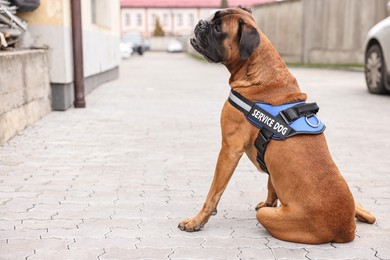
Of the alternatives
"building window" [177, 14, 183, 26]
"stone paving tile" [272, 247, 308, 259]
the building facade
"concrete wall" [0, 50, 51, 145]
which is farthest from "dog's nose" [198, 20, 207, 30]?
"building window" [177, 14, 183, 26]

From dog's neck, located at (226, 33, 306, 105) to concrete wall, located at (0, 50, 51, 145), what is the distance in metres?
3.87

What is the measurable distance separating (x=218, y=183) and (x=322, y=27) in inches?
840

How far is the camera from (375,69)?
1182cm

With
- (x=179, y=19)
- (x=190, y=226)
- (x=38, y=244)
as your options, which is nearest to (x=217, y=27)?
(x=190, y=226)

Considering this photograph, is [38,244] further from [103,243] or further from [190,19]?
[190,19]

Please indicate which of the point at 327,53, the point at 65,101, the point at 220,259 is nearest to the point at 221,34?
the point at 220,259

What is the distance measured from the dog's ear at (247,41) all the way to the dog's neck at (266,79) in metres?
0.09

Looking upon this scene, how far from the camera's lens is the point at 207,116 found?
9.23 m

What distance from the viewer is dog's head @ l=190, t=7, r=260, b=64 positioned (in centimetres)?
360

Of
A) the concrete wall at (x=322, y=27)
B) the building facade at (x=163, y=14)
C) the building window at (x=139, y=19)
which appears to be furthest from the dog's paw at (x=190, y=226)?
the building window at (x=139, y=19)

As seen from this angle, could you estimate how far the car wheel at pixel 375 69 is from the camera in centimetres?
1162

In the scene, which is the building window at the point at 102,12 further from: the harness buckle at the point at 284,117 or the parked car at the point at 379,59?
the harness buckle at the point at 284,117

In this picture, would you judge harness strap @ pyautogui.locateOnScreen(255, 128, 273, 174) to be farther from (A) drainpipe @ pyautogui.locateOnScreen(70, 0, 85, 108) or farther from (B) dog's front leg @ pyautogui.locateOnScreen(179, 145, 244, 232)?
(A) drainpipe @ pyautogui.locateOnScreen(70, 0, 85, 108)

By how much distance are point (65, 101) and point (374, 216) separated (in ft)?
20.9
